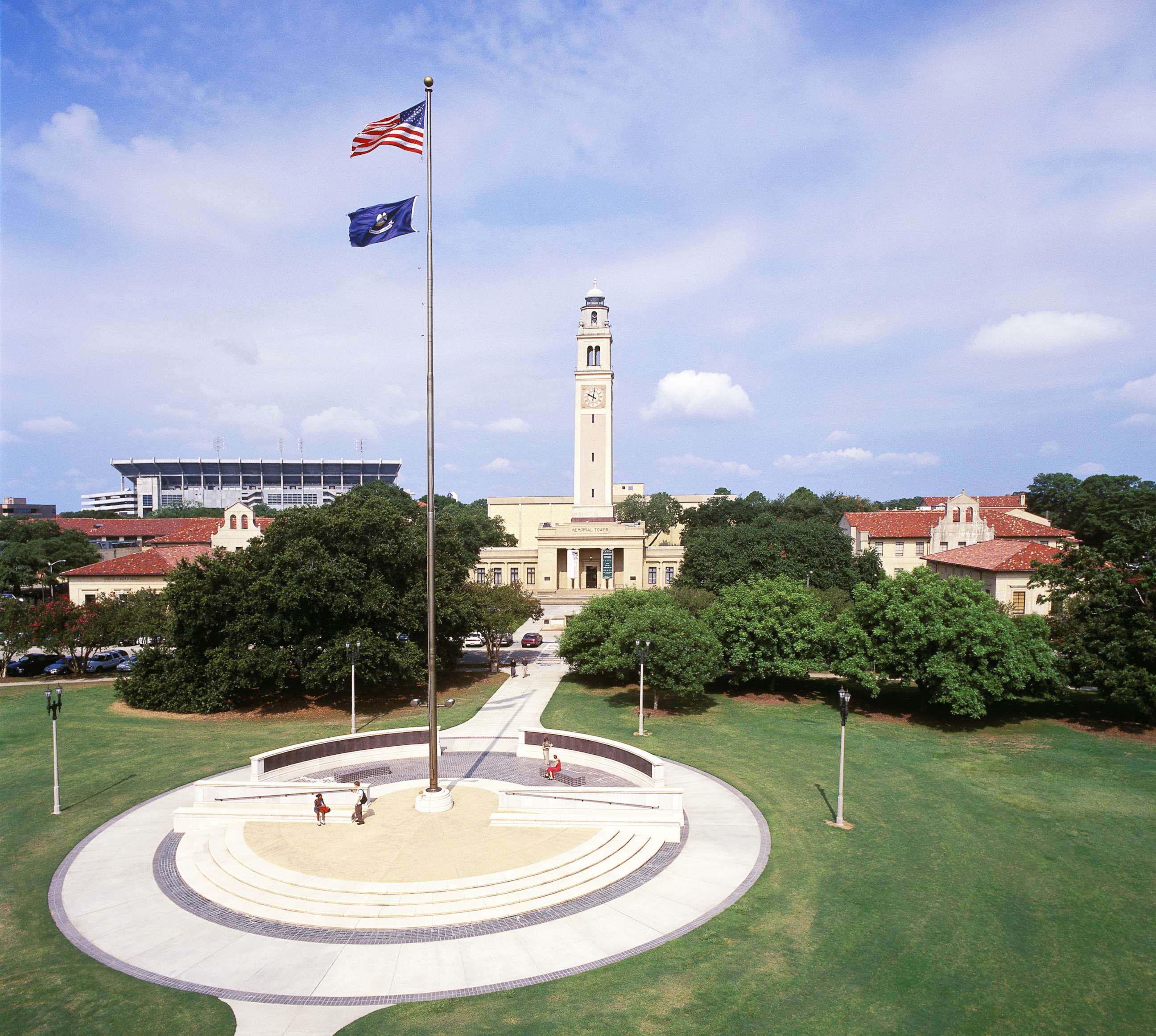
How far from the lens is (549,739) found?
25.2 metres

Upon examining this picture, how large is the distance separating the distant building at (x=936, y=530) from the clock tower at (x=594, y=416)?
1045 inches

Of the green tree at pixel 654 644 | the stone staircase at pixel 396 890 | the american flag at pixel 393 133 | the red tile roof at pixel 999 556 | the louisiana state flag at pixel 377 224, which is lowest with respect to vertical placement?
the stone staircase at pixel 396 890

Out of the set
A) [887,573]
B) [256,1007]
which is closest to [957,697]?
[256,1007]

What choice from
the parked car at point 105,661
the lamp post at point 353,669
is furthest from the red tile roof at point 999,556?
the parked car at point 105,661

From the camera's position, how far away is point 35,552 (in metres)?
63.4

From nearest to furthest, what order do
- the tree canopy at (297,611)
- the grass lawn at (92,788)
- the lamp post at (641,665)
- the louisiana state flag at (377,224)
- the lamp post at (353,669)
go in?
1. the grass lawn at (92,788)
2. the louisiana state flag at (377,224)
3. the lamp post at (641,665)
4. the lamp post at (353,669)
5. the tree canopy at (297,611)

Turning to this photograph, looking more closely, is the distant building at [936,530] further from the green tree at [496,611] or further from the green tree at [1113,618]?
the green tree at [496,611]

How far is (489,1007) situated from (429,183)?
18316 mm

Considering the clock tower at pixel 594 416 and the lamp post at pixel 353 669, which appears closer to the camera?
the lamp post at pixel 353 669

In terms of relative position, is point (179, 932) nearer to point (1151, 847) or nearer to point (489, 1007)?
point (489, 1007)

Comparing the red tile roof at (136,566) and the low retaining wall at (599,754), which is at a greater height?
the red tile roof at (136,566)

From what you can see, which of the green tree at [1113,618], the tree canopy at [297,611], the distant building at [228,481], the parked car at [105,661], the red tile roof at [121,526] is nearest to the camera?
the green tree at [1113,618]

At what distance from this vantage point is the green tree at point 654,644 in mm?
29922

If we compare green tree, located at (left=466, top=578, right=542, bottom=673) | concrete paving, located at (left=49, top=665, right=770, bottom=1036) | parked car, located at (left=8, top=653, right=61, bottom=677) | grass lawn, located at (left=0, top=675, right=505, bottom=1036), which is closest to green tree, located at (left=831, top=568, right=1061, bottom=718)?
concrete paving, located at (left=49, top=665, right=770, bottom=1036)
